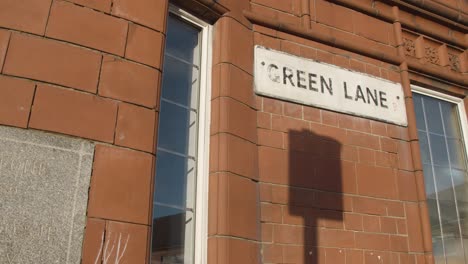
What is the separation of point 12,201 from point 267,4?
3.09 meters

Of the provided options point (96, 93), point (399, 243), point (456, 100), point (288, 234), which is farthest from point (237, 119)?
point (456, 100)

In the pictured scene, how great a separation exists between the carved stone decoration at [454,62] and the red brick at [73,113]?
15.0ft

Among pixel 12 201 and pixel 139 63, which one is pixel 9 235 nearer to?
pixel 12 201

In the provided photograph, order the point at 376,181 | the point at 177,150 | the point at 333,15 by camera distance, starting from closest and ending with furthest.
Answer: the point at 177,150
the point at 376,181
the point at 333,15

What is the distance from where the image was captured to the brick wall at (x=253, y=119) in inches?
124

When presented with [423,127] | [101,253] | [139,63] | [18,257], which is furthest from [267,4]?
[18,257]

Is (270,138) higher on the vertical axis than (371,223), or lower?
higher

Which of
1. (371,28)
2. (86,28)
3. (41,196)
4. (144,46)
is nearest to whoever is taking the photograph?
(41,196)

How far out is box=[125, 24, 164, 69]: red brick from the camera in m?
3.57

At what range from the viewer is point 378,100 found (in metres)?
5.23

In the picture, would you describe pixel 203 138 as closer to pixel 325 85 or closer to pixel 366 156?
pixel 325 85

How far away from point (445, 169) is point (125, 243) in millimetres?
4014

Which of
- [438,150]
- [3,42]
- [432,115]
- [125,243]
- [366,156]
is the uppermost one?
[432,115]

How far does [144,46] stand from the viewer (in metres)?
3.63
